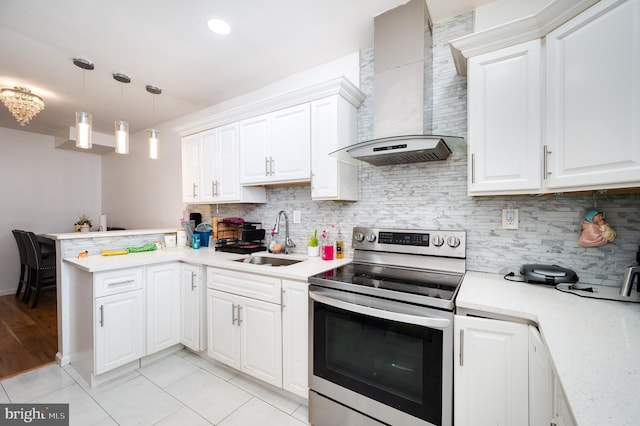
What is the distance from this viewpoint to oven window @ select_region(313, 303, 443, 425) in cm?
125

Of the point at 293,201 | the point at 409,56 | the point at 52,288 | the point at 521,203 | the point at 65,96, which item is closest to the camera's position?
the point at 521,203

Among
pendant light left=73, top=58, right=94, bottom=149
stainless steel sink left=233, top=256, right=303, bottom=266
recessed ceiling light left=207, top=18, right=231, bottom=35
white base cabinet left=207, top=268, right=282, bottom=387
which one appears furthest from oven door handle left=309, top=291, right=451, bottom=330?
pendant light left=73, top=58, right=94, bottom=149

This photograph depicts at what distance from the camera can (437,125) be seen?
1.90 meters

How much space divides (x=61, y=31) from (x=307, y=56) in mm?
1832

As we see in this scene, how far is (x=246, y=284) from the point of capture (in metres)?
1.95

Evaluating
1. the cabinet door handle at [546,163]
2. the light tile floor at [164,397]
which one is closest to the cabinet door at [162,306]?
the light tile floor at [164,397]

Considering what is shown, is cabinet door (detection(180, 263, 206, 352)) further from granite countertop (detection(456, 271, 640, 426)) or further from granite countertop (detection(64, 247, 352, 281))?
granite countertop (detection(456, 271, 640, 426))

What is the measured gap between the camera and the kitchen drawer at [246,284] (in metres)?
1.81

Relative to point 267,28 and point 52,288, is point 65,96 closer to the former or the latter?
point 267,28

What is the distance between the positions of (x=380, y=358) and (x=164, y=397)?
1564mm

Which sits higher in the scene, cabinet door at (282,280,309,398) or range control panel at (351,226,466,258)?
range control panel at (351,226,466,258)

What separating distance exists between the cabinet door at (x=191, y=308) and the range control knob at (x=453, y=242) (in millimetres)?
1931

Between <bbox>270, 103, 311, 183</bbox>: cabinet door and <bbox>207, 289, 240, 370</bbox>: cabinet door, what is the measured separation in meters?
1.04

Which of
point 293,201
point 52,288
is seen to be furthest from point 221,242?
point 52,288
